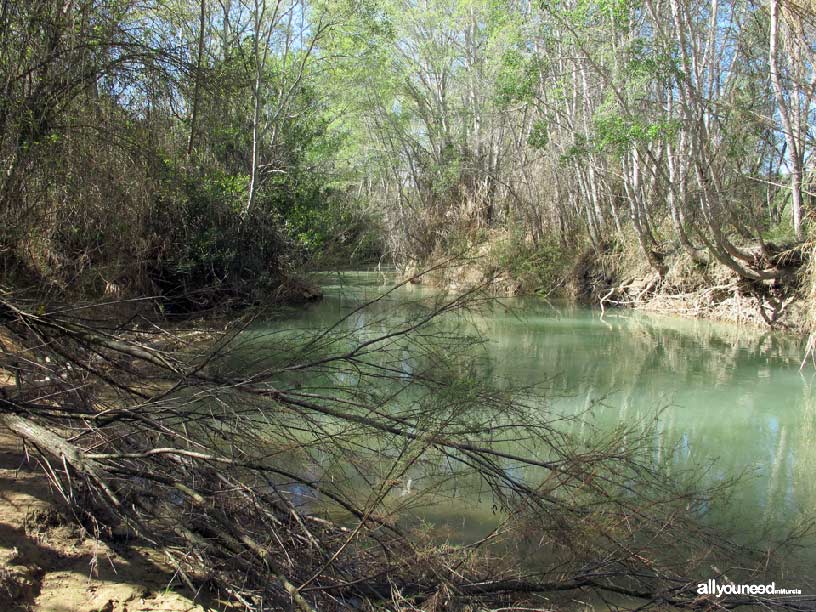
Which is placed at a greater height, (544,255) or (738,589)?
(544,255)

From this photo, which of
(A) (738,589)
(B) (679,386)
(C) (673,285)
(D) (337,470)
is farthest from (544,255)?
(A) (738,589)

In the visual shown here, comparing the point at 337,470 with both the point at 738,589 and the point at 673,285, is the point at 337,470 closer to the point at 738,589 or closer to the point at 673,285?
the point at 738,589

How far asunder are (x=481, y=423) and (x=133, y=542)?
5.69ft

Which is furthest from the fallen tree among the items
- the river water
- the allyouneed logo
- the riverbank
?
the riverbank

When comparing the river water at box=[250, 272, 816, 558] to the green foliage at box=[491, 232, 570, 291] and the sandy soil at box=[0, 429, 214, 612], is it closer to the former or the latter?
the sandy soil at box=[0, 429, 214, 612]

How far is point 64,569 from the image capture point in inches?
109

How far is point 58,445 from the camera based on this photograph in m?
2.66

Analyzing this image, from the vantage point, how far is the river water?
4.43 meters

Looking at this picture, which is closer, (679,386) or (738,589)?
(738,589)

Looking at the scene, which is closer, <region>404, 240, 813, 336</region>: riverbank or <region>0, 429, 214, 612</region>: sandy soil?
<region>0, 429, 214, 612</region>: sandy soil

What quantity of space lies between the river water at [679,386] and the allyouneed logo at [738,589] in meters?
0.86

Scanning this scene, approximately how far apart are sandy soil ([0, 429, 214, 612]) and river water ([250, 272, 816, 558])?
1799mm

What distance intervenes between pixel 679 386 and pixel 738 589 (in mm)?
5590

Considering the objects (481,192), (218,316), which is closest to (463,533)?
(218,316)
